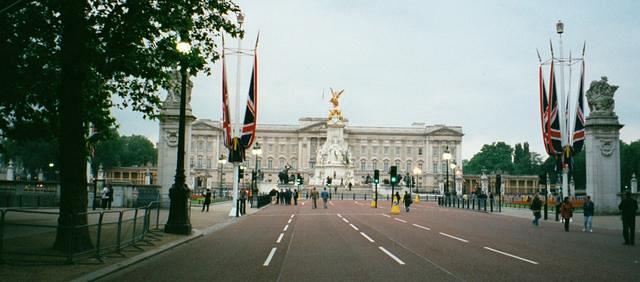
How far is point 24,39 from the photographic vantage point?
20422 millimetres

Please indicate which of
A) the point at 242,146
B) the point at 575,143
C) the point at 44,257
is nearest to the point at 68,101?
the point at 44,257

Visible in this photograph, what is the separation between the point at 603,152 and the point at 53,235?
3967cm

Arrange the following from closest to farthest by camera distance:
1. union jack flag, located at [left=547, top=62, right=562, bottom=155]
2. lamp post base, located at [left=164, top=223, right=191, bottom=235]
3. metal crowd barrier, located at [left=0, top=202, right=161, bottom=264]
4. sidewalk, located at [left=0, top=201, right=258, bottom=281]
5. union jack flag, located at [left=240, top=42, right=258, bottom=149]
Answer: sidewalk, located at [left=0, top=201, right=258, bottom=281]
metal crowd barrier, located at [left=0, top=202, right=161, bottom=264]
lamp post base, located at [left=164, top=223, right=191, bottom=235]
union jack flag, located at [left=240, top=42, right=258, bottom=149]
union jack flag, located at [left=547, top=62, right=562, bottom=155]

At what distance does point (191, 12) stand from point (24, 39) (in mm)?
8308

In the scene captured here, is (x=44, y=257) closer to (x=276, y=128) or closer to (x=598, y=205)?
(x=598, y=205)

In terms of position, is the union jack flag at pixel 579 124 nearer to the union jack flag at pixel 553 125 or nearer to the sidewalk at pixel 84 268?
the union jack flag at pixel 553 125

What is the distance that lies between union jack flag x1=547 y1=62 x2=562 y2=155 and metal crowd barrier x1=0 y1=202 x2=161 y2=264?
30184 millimetres

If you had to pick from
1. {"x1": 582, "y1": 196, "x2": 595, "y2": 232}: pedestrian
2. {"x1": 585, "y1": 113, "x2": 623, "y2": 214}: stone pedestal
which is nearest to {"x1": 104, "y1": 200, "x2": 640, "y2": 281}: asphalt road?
{"x1": 582, "y1": 196, "x2": 595, "y2": 232}: pedestrian

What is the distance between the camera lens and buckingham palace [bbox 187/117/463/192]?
168250mm

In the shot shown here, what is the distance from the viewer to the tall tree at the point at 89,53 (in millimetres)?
14633

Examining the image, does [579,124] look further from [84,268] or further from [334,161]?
[334,161]

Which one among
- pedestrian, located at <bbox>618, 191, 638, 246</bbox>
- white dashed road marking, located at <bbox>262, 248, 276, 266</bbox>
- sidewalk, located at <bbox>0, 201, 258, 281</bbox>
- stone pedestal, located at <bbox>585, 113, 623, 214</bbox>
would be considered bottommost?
white dashed road marking, located at <bbox>262, 248, 276, 266</bbox>

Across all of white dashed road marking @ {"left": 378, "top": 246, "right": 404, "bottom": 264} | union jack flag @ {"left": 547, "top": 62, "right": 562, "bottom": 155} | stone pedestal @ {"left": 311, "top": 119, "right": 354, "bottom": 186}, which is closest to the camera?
white dashed road marking @ {"left": 378, "top": 246, "right": 404, "bottom": 264}

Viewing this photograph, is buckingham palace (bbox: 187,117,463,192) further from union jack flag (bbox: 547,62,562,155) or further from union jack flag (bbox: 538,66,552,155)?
union jack flag (bbox: 547,62,562,155)
